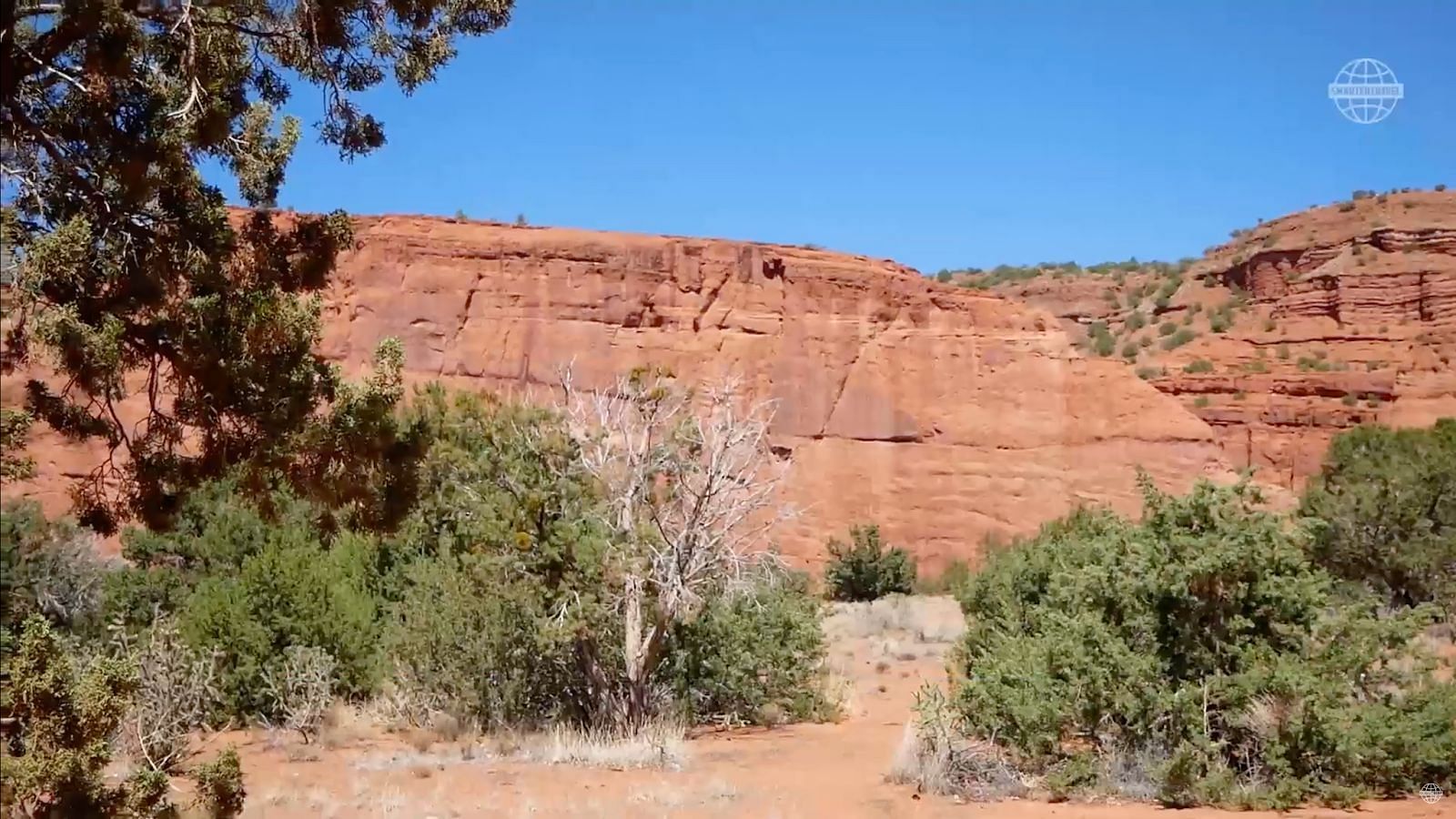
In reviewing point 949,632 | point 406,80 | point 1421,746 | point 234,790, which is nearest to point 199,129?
point 406,80

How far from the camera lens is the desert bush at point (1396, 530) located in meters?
21.5

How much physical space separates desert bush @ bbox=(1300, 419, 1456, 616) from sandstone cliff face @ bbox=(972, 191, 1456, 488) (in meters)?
20.0

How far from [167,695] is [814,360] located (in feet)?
107

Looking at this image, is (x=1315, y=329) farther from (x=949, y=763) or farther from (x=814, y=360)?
(x=949, y=763)

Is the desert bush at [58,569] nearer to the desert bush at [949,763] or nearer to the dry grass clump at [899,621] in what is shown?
the desert bush at [949,763]

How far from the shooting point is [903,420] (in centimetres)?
4306

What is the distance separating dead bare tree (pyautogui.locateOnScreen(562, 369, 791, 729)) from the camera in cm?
1291

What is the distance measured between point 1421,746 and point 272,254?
28.6 ft

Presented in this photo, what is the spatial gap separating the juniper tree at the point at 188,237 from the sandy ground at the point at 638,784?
4090 millimetres

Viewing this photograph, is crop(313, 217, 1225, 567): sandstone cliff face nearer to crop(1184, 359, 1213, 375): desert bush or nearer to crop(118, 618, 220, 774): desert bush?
crop(1184, 359, 1213, 375): desert bush

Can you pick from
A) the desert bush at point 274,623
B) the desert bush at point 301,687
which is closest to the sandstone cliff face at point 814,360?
the desert bush at point 274,623

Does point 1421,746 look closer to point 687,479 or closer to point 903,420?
point 687,479

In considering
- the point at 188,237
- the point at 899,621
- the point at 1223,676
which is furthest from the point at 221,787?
the point at 899,621

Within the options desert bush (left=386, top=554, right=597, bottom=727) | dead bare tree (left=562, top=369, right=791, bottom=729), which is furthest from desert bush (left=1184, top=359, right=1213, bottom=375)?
desert bush (left=386, top=554, right=597, bottom=727)
